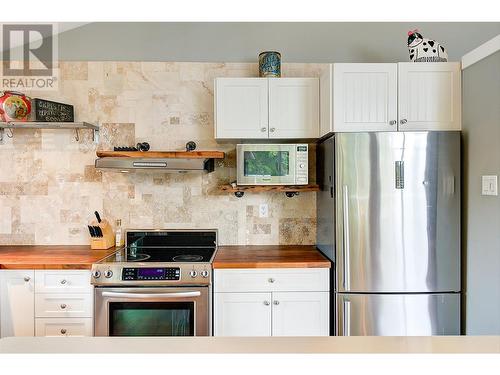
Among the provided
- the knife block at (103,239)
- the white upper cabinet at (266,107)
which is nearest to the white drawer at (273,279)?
the white upper cabinet at (266,107)

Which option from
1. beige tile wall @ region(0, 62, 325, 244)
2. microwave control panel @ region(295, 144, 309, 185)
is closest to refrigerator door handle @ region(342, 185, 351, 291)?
microwave control panel @ region(295, 144, 309, 185)

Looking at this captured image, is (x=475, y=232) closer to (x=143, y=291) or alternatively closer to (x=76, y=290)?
(x=143, y=291)

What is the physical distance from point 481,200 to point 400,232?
1.63 feet

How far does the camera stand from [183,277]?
231cm

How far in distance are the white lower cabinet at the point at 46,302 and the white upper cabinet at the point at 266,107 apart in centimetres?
142

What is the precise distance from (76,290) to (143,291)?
47 centimetres

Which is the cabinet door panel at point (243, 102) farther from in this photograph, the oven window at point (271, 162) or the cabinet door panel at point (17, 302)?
the cabinet door panel at point (17, 302)

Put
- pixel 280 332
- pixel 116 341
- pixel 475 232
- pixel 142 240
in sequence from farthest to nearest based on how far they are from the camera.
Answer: pixel 142 240
pixel 280 332
pixel 475 232
pixel 116 341

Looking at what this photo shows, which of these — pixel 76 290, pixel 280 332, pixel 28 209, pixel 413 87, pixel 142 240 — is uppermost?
pixel 413 87

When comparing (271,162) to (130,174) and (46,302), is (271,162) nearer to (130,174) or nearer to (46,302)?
(130,174)

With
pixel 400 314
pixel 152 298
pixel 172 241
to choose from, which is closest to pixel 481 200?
pixel 400 314

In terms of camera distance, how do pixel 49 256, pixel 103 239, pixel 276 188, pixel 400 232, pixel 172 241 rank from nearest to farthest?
pixel 400 232 < pixel 49 256 < pixel 276 188 < pixel 103 239 < pixel 172 241

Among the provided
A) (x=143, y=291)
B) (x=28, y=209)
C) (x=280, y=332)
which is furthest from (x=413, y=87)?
(x=28, y=209)

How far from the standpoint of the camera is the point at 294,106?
2615 mm
